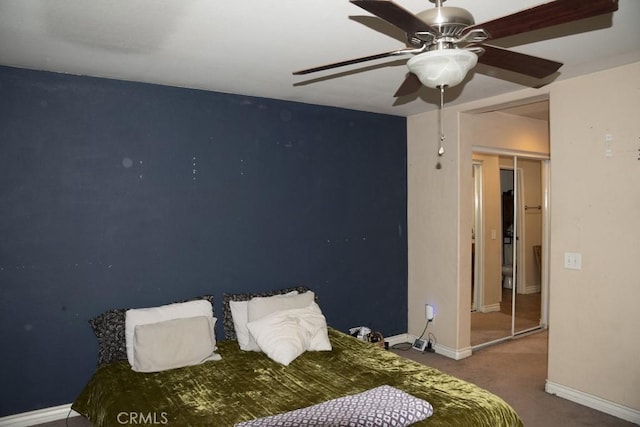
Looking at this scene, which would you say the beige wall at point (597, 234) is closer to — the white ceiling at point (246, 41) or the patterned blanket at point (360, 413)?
the white ceiling at point (246, 41)

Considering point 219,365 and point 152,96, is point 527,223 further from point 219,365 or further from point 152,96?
point 152,96

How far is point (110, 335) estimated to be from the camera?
120 inches

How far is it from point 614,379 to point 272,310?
8.50 feet

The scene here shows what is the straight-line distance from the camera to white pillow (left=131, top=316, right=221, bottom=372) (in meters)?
2.83

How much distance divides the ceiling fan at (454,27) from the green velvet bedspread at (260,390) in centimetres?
161

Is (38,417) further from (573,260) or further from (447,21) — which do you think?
(573,260)

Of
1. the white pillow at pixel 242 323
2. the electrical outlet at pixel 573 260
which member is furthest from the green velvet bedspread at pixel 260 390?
the electrical outlet at pixel 573 260

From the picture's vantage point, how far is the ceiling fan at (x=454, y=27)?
137 centimetres

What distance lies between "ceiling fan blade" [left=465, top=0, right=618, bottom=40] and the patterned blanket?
170cm

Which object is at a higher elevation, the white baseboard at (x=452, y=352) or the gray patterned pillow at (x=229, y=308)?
the gray patterned pillow at (x=229, y=308)

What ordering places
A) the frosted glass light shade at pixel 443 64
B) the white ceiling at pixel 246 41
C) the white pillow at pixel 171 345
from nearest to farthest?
the frosted glass light shade at pixel 443 64 → the white ceiling at pixel 246 41 → the white pillow at pixel 171 345

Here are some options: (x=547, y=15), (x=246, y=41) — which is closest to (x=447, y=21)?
(x=547, y=15)

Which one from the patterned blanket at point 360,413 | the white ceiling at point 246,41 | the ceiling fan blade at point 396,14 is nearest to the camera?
the ceiling fan blade at point 396,14

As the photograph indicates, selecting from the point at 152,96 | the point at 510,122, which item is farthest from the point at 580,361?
the point at 152,96
